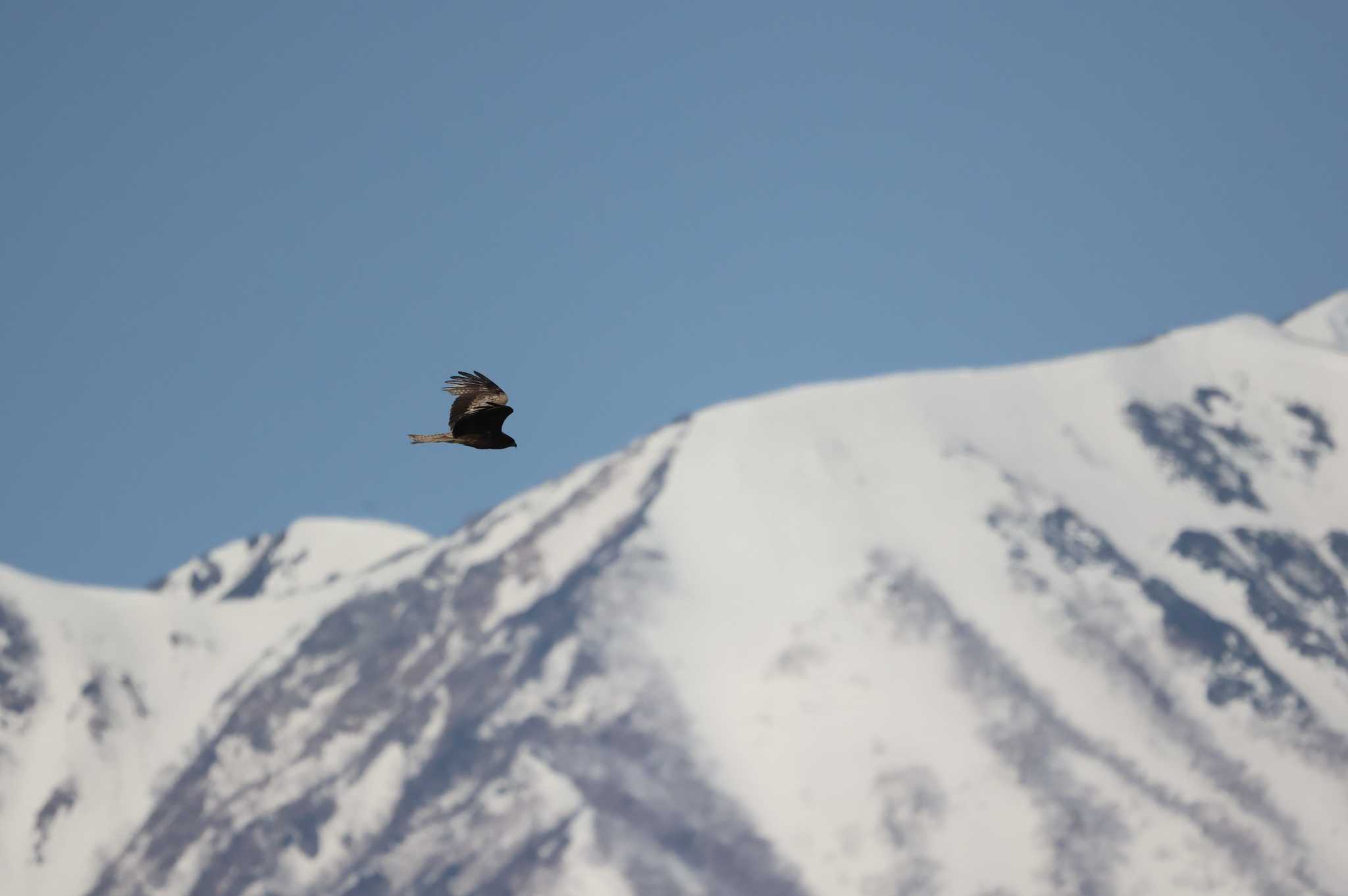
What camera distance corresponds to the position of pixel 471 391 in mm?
60781

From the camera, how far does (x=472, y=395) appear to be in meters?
60.8

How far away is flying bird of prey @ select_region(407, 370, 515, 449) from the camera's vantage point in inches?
2386

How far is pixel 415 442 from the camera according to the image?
6138 centimetres

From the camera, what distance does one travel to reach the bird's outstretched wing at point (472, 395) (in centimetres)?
6050

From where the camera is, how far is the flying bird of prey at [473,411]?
6059cm

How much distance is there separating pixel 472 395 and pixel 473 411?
41 centimetres

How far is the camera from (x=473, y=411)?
6094cm

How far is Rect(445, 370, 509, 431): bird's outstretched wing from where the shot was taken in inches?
2382

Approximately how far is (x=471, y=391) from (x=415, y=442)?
→ 1.96 metres
